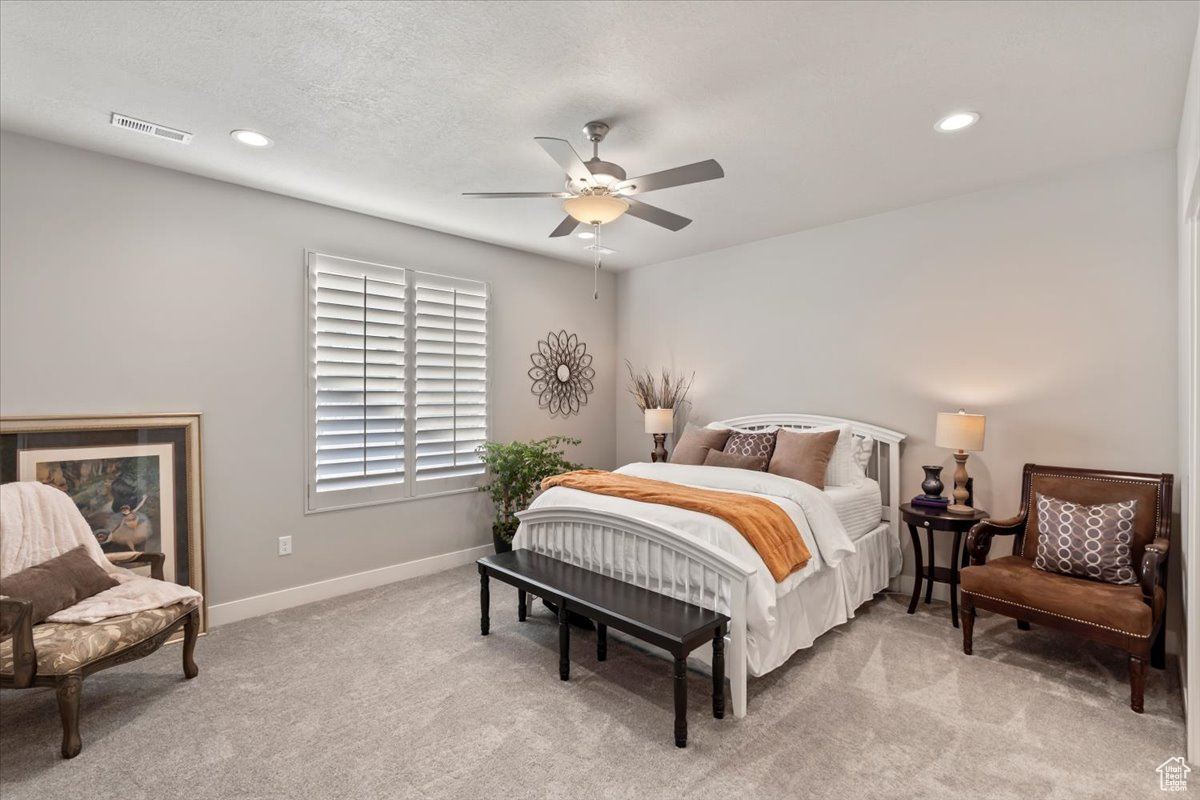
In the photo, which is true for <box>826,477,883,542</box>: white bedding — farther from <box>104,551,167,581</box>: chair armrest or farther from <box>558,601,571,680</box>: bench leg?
<box>104,551,167,581</box>: chair armrest

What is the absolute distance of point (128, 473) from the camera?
3289 mm

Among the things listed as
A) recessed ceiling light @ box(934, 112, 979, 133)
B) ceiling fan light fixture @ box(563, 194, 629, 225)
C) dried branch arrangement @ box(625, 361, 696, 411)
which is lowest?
dried branch arrangement @ box(625, 361, 696, 411)

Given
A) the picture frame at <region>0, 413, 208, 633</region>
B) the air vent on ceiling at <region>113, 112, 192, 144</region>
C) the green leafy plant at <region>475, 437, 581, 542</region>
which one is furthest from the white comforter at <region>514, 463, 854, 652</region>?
the air vent on ceiling at <region>113, 112, 192, 144</region>

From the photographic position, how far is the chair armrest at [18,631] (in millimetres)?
→ 2229

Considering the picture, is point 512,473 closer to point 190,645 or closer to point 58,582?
point 190,645

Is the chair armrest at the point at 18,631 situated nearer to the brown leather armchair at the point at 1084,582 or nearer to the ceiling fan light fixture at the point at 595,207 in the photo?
the ceiling fan light fixture at the point at 595,207

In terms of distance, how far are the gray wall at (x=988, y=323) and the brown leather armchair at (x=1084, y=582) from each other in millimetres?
240

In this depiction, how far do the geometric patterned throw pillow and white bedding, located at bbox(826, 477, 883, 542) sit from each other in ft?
3.11

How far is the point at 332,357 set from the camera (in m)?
4.14

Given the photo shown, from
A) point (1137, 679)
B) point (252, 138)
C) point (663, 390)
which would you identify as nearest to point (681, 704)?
point (1137, 679)

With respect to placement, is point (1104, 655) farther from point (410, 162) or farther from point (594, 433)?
point (410, 162)

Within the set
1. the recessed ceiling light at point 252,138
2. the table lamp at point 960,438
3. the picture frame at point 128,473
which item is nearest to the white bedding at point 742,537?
the table lamp at point 960,438

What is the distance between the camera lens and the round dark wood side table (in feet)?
11.6

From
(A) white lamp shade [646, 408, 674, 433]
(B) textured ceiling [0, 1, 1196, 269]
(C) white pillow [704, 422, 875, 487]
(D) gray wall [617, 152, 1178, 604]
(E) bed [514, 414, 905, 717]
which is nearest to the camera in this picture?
(B) textured ceiling [0, 1, 1196, 269]
